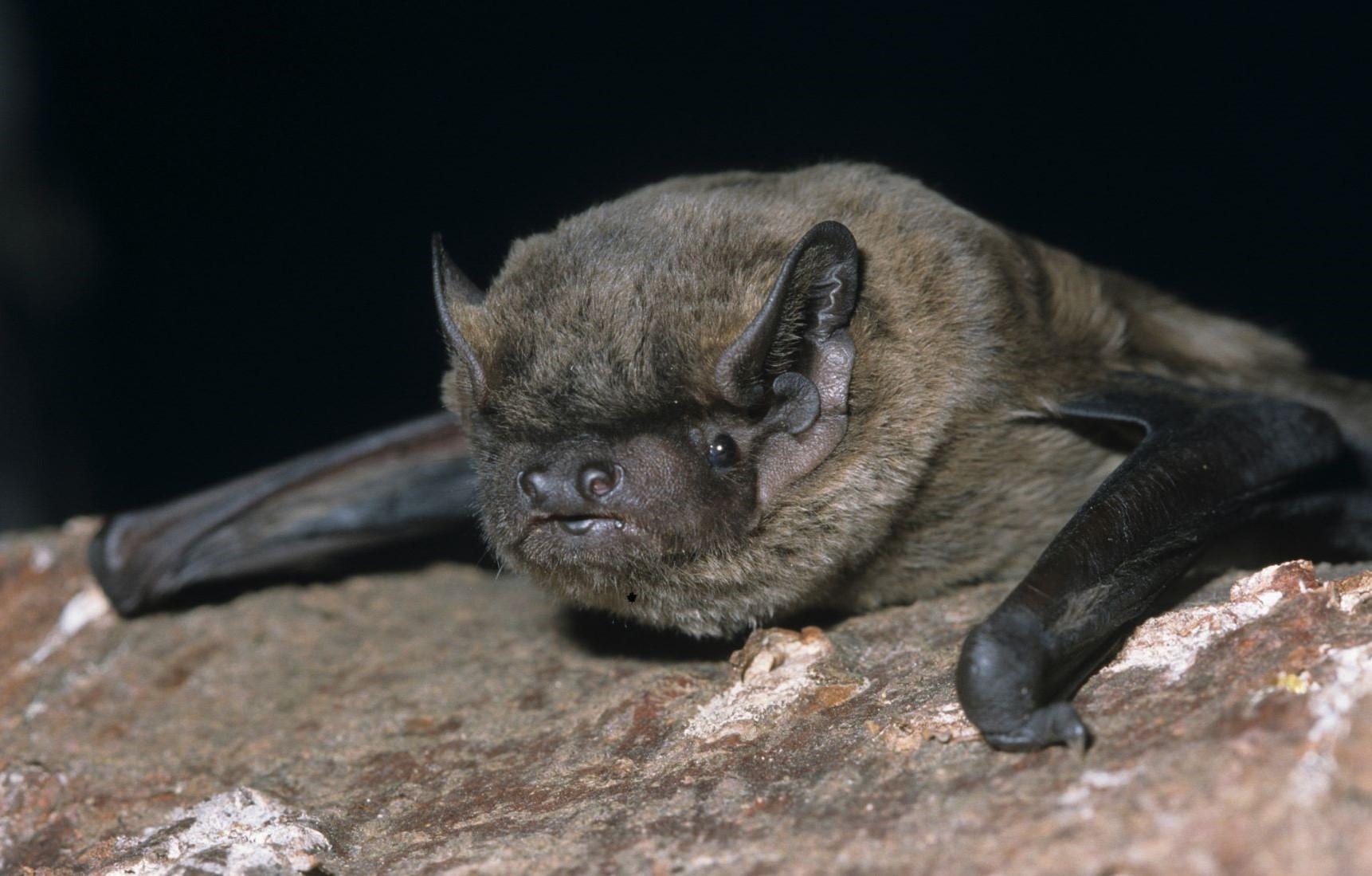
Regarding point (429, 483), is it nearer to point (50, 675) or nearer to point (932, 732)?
point (50, 675)

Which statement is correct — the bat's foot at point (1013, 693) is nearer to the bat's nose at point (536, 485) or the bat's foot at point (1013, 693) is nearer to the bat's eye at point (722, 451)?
the bat's eye at point (722, 451)

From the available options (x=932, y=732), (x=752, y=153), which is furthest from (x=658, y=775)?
(x=752, y=153)

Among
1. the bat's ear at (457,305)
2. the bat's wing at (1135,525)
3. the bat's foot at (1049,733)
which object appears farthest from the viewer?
the bat's ear at (457,305)

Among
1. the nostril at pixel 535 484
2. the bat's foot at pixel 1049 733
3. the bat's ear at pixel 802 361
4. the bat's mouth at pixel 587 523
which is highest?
the bat's ear at pixel 802 361

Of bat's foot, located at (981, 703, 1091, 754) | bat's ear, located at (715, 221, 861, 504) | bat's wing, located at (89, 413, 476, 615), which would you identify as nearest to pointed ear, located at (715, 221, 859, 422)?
bat's ear, located at (715, 221, 861, 504)

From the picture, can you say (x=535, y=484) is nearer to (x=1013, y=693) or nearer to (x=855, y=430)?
(x=855, y=430)

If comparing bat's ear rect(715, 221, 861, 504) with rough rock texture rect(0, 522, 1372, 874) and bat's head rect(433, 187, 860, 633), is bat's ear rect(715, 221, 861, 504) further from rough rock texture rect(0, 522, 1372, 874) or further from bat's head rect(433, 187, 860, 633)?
rough rock texture rect(0, 522, 1372, 874)

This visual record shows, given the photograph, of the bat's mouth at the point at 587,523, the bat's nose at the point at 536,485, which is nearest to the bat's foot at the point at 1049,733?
the bat's mouth at the point at 587,523

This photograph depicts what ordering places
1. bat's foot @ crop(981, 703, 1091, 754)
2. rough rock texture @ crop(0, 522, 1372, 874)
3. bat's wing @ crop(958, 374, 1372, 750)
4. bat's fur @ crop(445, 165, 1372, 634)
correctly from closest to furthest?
rough rock texture @ crop(0, 522, 1372, 874) → bat's foot @ crop(981, 703, 1091, 754) → bat's wing @ crop(958, 374, 1372, 750) → bat's fur @ crop(445, 165, 1372, 634)
